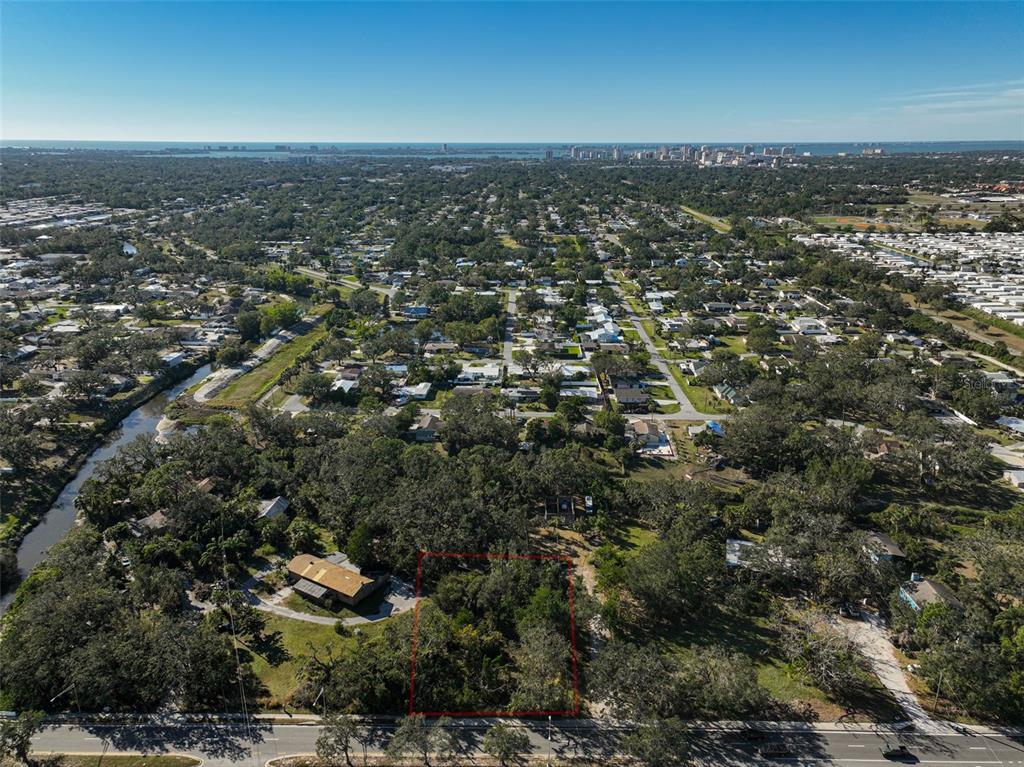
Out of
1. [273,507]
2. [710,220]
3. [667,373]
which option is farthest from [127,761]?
[710,220]

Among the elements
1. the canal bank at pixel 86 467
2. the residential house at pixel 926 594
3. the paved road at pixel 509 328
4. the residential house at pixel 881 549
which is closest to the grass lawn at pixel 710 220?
the paved road at pixel 509 328

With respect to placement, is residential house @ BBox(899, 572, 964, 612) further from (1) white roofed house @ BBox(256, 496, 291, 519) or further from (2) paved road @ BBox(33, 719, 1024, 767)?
(1) white roofed house @ BBox(256, 496, 291, 519)

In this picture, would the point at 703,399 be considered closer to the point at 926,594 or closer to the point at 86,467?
the point at 926,594

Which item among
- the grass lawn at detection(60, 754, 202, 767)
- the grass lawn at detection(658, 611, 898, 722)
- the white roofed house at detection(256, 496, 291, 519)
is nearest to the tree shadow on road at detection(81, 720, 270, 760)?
the grass lawn at detection(60, 754, 202, 767)

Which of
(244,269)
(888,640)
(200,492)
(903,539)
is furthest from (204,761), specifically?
(244,269)

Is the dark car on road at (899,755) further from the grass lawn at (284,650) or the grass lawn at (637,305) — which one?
the grass lawn at (637,305)

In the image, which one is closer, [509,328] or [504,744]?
[504,744]
